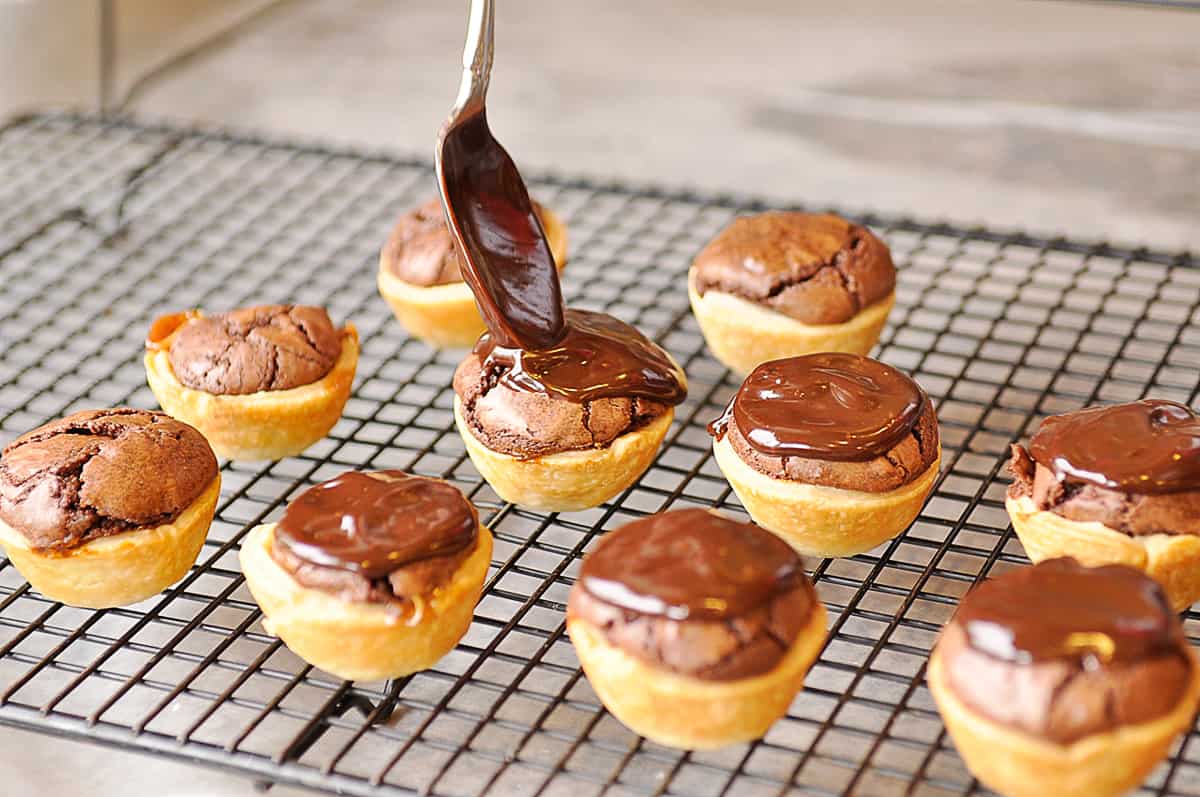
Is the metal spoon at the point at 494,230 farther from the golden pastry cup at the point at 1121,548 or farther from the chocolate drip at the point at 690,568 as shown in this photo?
the golden pastry cup at the point at 1121,548

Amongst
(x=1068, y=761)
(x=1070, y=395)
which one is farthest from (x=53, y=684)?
(x=1070, y=395)

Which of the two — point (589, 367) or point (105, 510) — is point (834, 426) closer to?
point (589, 367)

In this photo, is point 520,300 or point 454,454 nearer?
point 520,300

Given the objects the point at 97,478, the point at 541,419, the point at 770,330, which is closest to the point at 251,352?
the point at 97,478

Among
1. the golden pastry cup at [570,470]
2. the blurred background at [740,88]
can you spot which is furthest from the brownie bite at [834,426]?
the blurred background at [740,88]

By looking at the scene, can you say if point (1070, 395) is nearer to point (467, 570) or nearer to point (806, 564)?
point (806, 564)
